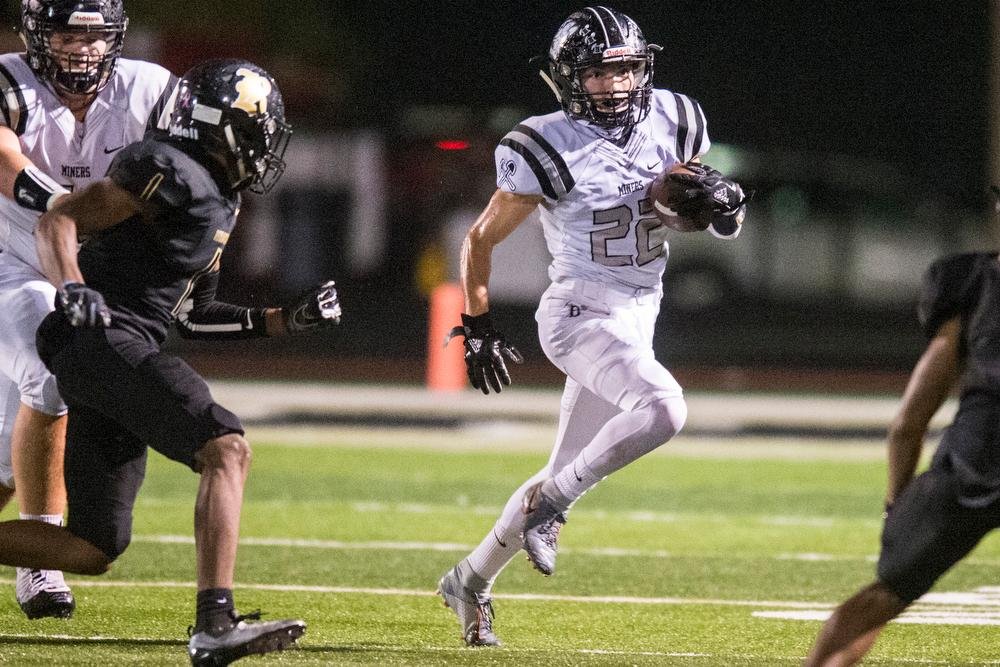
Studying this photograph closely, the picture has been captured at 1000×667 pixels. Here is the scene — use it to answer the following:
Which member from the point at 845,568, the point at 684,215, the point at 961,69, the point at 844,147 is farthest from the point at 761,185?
the point at 684,215

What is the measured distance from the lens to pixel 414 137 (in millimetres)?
28109

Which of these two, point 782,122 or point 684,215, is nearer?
point 684,215

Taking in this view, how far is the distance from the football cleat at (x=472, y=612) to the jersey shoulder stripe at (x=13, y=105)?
2054 mm

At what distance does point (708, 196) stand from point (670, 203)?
14 cm

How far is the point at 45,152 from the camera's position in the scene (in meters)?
5.66

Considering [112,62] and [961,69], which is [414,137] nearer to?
[961,69]

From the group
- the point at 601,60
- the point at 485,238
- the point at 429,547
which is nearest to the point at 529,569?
the point at 429,547

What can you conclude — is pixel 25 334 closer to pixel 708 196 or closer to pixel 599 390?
pixel 599 390

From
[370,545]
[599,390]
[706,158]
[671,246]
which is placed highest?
[599,390]

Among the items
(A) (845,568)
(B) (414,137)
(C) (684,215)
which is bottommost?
(B) (414,137)

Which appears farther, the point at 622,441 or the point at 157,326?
the point at 622,441

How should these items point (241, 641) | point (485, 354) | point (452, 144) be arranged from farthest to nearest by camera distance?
1. point (452, 144)
2. point (485, 354)
3. point (241, 641)

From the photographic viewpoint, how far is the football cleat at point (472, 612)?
18.1ft

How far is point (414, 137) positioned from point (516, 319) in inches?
171
